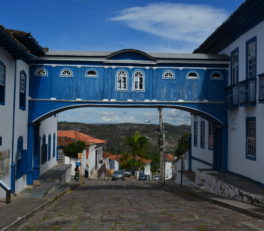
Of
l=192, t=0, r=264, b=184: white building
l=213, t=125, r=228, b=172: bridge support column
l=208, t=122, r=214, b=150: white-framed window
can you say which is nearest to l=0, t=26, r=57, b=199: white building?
l=192, t=0, r=264, b=184: white building

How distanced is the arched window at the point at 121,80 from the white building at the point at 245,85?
5055 mm

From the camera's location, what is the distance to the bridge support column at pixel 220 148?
64.2 ft

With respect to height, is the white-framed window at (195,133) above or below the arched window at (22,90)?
below

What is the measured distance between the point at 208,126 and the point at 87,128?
97.4 m

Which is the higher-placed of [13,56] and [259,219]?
[13,56]

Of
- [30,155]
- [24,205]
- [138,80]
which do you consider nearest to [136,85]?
[138,80]

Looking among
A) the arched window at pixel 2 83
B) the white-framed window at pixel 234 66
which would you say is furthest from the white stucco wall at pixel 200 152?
the arched window at pixel 2 83

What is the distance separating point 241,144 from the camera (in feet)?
57.5

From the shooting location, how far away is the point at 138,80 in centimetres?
1927

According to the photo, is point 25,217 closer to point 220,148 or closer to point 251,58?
point 251,58

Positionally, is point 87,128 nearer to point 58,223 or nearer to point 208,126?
point 208,126

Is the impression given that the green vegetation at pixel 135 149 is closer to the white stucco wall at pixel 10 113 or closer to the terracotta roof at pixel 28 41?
the terracotta roof at pixel 28 41

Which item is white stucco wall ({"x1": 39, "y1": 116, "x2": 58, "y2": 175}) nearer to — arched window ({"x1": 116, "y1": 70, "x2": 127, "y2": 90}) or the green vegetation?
arched window ({"x1": 116, "y1": 70, "x2": 127, "y2": 90})

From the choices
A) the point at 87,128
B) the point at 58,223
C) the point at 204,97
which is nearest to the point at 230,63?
the point at 204,97
